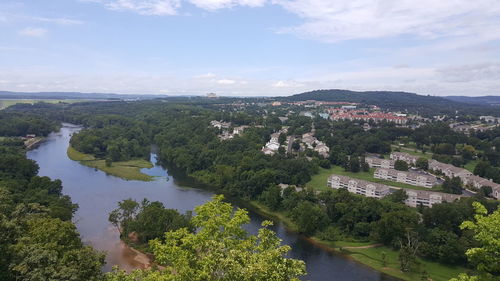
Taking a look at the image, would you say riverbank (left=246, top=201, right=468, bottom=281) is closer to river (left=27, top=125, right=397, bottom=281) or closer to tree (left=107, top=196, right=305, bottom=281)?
river (left=27, top=125, right=397, bottom=281)

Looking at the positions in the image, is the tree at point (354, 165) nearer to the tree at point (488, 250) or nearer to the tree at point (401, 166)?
the tree at point (401, 166)

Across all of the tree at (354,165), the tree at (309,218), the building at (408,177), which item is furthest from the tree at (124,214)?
the building at (408,177)

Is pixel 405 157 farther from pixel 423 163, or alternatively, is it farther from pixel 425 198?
pixel 425 198

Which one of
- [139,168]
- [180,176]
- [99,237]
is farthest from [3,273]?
[139,168]

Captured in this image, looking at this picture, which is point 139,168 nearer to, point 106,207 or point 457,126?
point 106,207

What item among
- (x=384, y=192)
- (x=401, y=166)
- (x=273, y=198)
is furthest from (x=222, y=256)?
(x=401, y=166)

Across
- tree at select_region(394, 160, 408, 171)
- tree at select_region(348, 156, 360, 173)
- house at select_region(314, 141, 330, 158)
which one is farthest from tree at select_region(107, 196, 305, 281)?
house at select_region(314, 141, 330, 158)

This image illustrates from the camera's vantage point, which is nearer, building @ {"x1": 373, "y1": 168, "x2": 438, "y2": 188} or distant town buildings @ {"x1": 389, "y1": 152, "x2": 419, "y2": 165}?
building @ {"x1": 373, "y1": 168, "x2": 438, "y2": 188}
